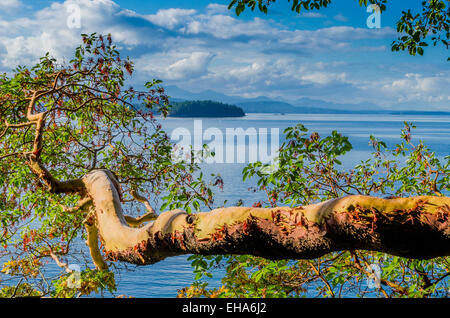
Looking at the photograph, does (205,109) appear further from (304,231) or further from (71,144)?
(304,231)

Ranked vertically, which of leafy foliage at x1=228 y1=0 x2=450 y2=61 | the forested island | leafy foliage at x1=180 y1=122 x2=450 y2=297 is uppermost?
the forested island

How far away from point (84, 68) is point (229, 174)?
932 inches

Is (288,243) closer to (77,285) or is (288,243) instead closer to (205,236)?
(205,236)

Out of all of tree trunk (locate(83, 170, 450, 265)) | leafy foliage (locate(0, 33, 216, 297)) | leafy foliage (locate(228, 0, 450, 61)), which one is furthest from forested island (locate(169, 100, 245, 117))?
tree trunk (locate(83, 170, 450, 265))

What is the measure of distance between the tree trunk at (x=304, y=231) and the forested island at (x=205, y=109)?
5778 centimetres

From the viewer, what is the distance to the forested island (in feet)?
218

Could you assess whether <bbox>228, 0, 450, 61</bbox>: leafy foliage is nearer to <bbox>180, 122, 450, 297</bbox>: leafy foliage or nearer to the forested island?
<bbox>180, 122, 450, 297</bbox>: leafy foliage

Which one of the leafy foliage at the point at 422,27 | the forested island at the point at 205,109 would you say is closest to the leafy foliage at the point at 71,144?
the leafy foliage at the point at 422,27

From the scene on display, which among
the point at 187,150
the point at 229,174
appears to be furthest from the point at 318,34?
the point at 187,150

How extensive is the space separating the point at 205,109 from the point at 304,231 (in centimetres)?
7469

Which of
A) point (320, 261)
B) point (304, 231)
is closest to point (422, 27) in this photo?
point (320, 261)

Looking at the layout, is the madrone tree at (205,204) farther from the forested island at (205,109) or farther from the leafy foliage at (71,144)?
the forested island at (205,109)

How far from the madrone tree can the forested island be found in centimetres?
5333

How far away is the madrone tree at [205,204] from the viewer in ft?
6.21
